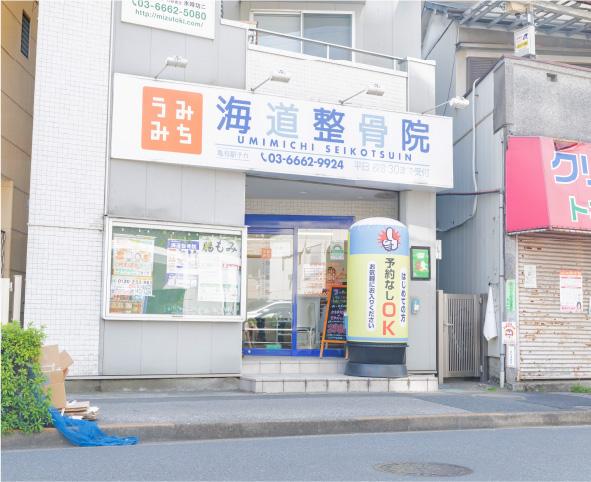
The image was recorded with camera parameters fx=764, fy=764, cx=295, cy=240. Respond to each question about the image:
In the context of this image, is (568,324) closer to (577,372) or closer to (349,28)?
(577,372)

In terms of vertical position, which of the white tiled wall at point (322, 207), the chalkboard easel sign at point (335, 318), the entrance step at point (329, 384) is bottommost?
the entrance step at point (329, 384)

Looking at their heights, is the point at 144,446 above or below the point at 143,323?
below

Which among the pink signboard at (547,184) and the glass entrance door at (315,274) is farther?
the glass entrance door at (315,274)

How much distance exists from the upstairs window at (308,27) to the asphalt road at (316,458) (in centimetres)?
948

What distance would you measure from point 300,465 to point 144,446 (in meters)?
1.99

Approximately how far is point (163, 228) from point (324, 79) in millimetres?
4302

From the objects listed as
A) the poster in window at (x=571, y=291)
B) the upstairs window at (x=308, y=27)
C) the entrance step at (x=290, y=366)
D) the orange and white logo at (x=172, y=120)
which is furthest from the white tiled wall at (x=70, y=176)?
the poster in window at (x=571, y=291)

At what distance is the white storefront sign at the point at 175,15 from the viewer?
42.5ft

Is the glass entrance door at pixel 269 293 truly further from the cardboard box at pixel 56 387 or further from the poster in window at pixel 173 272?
the cardboard box at pixel 56 387

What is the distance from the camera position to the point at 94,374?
12.3m

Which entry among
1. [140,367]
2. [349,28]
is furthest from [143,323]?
[349,28]

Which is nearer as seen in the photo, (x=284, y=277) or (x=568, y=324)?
(x=568, y=324)

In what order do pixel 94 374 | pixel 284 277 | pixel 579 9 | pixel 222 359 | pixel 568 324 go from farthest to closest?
pixel 579 9
pixel 284 277
pixel 568 324
pixel 222 359
pixel 94 374

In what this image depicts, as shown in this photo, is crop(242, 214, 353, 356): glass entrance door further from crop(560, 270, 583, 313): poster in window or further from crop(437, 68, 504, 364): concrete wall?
crop(560, 270, 583, 313): poster in window
